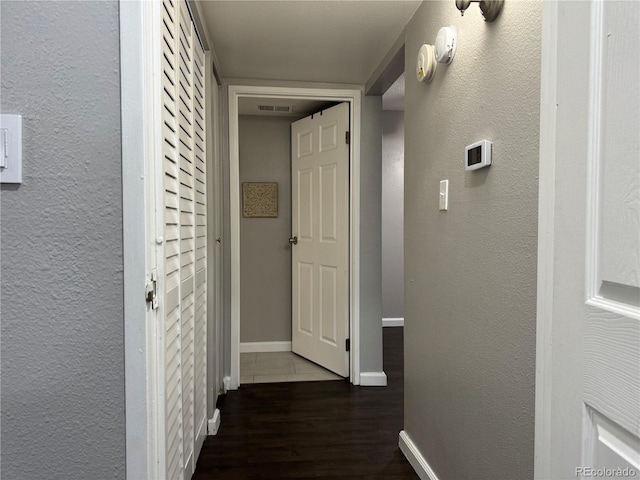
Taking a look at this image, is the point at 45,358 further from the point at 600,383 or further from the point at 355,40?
the point at 355,40

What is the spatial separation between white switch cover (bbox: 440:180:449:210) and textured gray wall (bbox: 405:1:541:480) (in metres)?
0.03

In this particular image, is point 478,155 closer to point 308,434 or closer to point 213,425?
point 308,434

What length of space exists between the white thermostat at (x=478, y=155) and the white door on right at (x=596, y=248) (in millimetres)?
586

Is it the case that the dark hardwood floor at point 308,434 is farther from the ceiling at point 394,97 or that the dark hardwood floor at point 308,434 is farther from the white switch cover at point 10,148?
the ceiling at point 394,97

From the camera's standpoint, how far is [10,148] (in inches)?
32.6

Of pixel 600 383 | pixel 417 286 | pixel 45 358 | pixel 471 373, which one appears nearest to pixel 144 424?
pixel 45 358

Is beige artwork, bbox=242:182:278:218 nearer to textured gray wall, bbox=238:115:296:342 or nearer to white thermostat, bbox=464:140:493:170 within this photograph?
textured gray wall, bbox=238:115:296:342

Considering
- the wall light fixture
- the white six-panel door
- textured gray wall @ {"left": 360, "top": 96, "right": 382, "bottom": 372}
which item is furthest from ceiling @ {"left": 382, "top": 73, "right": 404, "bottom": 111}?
the wall light fixture

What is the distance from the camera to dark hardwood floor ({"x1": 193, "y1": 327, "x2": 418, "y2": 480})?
2.09 meters

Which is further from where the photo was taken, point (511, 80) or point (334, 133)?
point (334, 133)

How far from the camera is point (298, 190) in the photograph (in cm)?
387

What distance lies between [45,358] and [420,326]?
156 centimetres

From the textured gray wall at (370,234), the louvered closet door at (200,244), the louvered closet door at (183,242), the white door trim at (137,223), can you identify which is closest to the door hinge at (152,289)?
the white door trim at (137,223)

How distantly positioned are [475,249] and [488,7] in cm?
77
